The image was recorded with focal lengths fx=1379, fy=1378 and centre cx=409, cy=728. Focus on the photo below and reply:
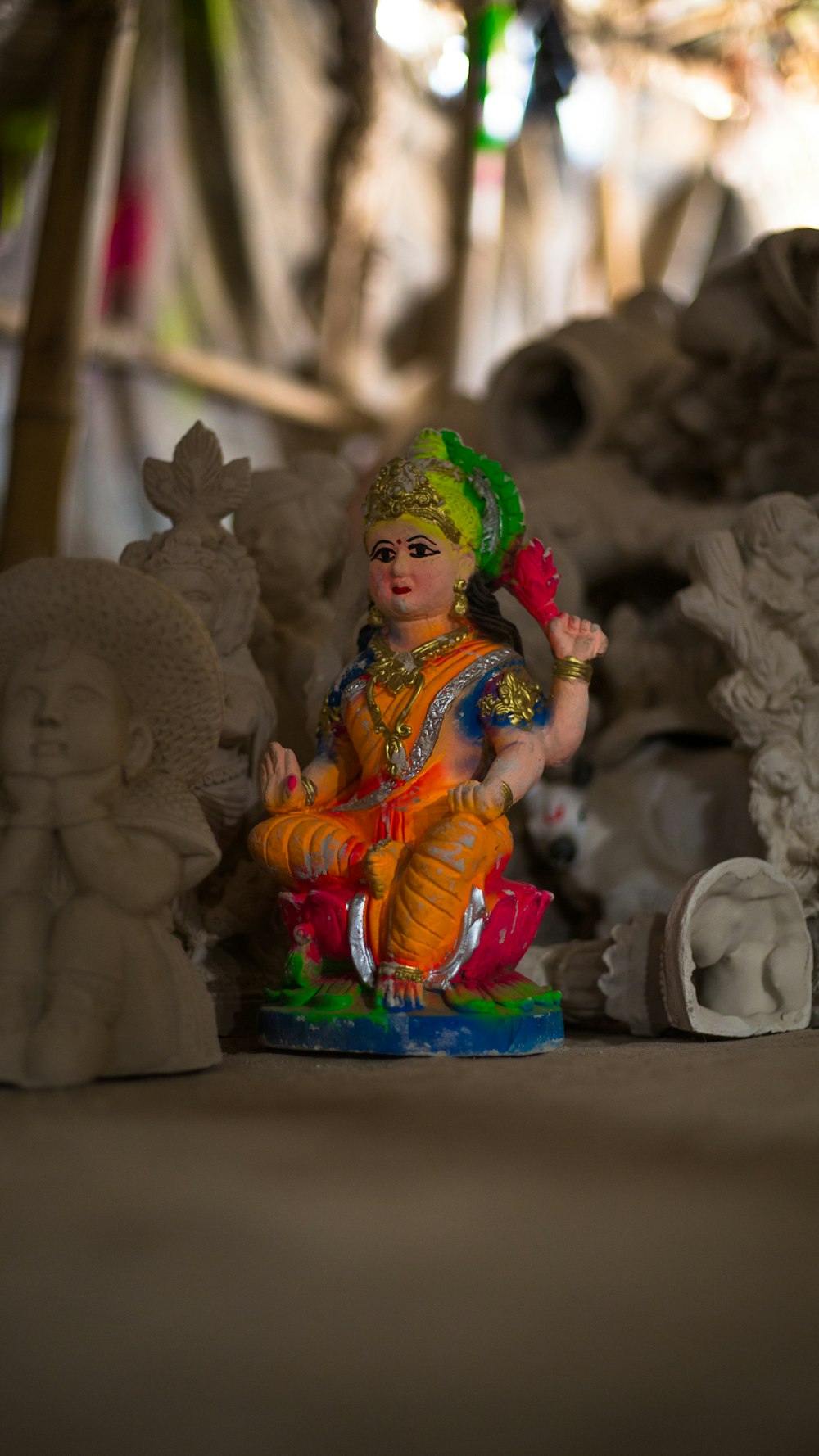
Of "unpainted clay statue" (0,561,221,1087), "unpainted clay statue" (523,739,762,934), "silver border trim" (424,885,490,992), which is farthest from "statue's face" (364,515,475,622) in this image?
"unpainted clay statue" (523,739,762,934)

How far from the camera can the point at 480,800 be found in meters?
2.70

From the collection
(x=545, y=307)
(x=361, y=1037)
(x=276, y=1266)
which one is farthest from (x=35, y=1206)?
(x=545, y=307)

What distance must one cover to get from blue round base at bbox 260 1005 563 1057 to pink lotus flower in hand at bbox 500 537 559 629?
0.85 meters

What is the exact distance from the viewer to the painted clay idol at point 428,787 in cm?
268

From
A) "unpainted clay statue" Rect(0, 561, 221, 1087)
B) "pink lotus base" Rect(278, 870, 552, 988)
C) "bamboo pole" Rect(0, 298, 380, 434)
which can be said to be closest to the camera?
"unpainted clay statue" Rect(0, 561, 221, 1087)

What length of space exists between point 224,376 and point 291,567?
328 centimetres

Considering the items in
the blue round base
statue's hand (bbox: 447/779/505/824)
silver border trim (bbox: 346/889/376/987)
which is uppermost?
statue's hand (bbox: 447/779/505/824)

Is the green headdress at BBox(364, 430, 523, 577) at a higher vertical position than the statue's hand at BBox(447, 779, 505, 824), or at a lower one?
higher

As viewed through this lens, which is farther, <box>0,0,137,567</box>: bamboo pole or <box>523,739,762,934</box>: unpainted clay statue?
<box>0,0,137,567</box>: bamboo pole

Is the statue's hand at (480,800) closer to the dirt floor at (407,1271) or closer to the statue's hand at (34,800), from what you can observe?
the dirt floor at (407,1271)

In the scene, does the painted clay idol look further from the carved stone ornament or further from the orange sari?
the carved stone ornament

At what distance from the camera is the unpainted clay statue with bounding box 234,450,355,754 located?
3.82 m

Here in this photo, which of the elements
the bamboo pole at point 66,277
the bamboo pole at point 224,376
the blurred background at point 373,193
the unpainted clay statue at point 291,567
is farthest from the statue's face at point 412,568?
the bamboo pole at point 224,376

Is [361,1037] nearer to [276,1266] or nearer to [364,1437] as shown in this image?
[276,1266]
